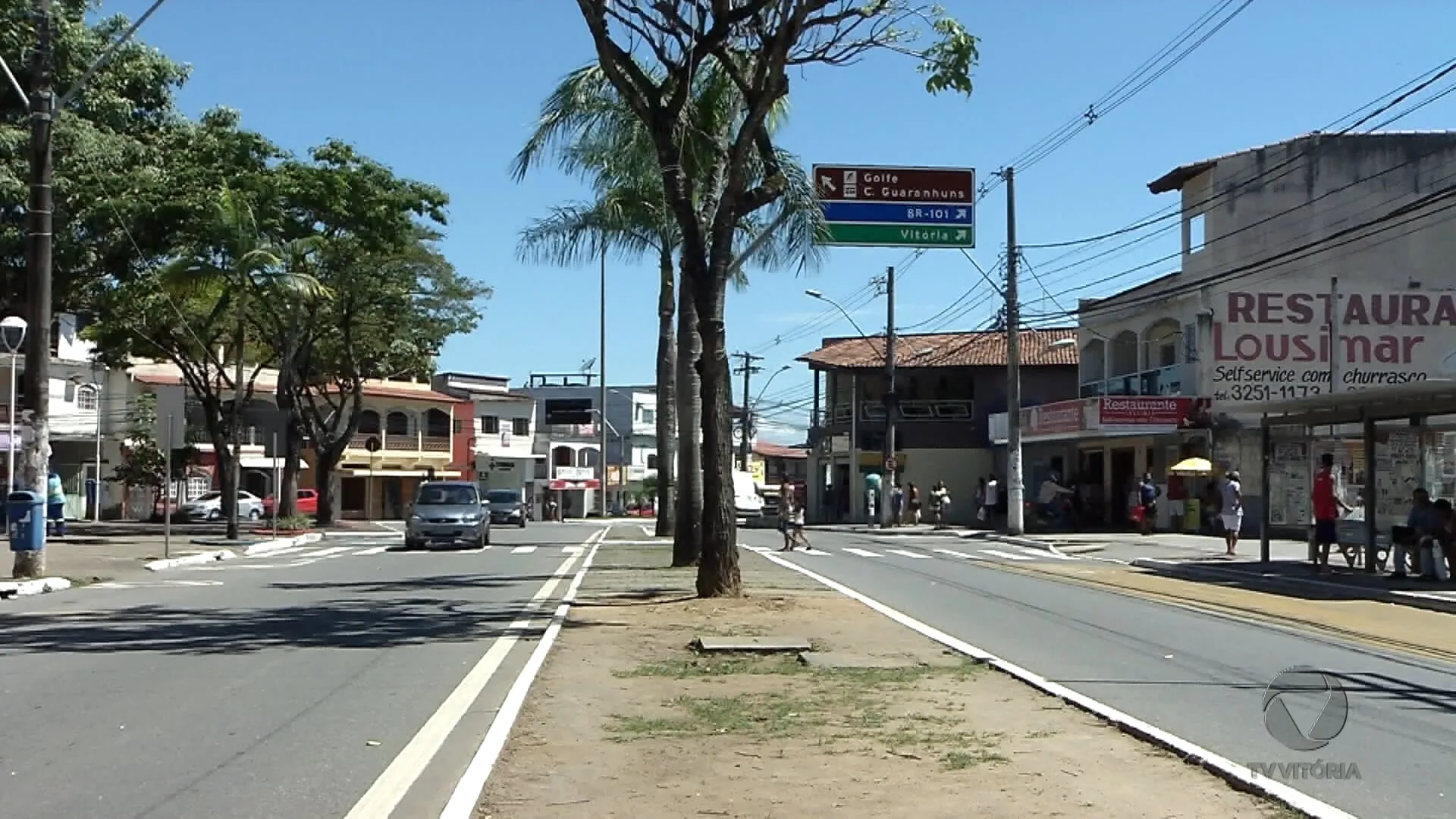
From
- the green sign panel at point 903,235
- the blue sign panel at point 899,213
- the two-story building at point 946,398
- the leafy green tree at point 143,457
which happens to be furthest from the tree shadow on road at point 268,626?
the two-story building at point 946,398

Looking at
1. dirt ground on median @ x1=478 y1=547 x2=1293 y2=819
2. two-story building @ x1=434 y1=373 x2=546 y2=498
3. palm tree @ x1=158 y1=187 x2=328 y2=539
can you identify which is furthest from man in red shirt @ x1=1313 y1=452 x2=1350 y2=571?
two-story building @ x1=434 y1=373 x2=546 y2=498

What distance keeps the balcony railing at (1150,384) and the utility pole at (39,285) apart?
30.7 metres

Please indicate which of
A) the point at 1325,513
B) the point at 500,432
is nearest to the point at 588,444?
the point at 500,432

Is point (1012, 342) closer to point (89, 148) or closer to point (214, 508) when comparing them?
point (89, 148)

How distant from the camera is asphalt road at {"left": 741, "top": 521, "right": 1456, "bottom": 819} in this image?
337 inches

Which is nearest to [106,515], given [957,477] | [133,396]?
[133,396]

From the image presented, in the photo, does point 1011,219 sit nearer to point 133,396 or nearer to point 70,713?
point 70,713

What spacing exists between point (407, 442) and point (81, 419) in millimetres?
19154

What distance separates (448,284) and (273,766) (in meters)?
40.1

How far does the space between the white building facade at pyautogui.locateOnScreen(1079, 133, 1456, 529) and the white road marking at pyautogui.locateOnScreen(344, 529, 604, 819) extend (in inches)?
1158

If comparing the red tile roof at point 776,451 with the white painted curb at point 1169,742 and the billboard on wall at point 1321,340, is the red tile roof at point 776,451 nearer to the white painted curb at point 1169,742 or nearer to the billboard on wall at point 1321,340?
the billboard on wall at point 1321,340

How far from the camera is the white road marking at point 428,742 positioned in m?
7.64

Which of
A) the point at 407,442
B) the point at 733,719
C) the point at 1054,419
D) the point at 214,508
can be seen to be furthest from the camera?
the point at 407,442

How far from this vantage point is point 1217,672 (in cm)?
1273
